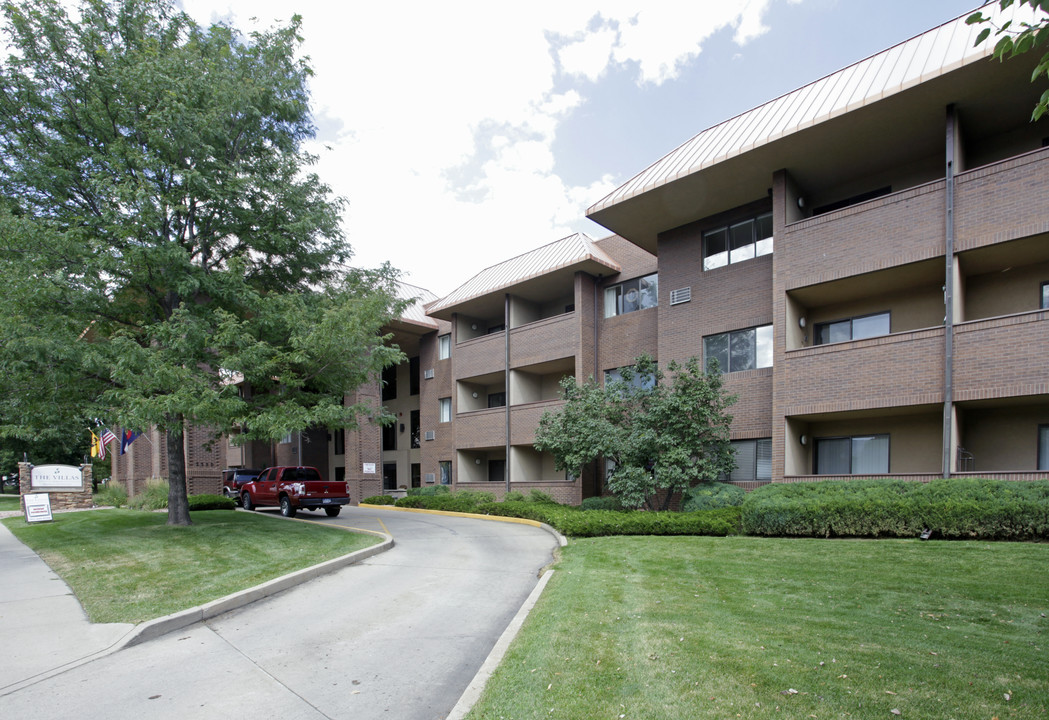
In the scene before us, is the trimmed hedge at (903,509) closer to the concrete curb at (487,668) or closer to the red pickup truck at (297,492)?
the concrete curb at (487,668)

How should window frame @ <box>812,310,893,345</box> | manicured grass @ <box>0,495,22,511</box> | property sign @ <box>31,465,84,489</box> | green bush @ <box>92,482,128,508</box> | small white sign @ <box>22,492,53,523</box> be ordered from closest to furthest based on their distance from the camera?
1. window frame @ <box>812,310,893,345</box>
2. small white sign @ <box>22,492,53,523</box>
3. property sign @ <box>31,465,84,489</box>
4. green bush @ <box>92,482,128,508</box>
5. manicured grass @ <box>0,495,22,511</box>

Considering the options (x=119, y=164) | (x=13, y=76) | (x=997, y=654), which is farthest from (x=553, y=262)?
(x=997, y=654)

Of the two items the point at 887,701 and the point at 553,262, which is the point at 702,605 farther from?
the point at 553,262

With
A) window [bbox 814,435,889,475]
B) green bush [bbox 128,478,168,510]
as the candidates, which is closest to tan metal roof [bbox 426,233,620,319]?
window [bbox 814,435,889,475]

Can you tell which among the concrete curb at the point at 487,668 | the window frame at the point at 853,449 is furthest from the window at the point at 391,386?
the concrete curb at the point at 487,668

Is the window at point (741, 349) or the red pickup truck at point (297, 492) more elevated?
the window at point (741, 349)

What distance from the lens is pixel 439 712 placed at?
15.7 ft

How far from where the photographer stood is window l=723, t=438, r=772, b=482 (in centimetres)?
1686

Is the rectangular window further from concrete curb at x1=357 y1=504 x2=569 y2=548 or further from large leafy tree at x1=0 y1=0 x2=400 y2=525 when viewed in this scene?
large leafy tree at x1=0 y1=0 x2=400 y2=525

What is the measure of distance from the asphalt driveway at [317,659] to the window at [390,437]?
24.7m

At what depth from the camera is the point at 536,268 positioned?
24.0 metres

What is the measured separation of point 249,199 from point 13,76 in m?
5.09

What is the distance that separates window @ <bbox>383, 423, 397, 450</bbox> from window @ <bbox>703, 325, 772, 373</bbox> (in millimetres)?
21036

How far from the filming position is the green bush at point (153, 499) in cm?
2495
